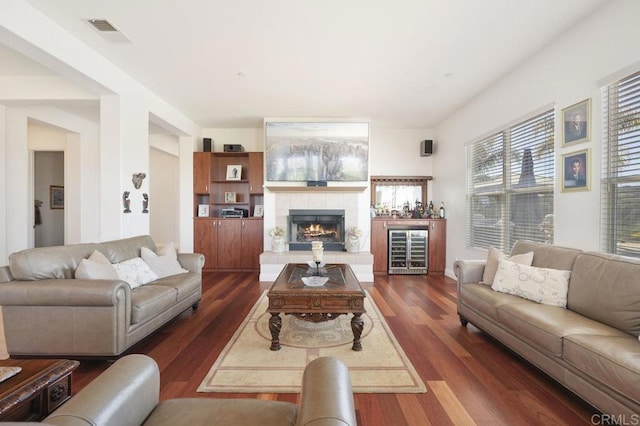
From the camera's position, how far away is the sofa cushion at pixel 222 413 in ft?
3.38

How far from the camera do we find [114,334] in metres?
2.18

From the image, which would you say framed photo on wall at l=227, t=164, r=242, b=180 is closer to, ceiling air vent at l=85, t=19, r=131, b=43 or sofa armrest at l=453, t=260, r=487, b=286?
ceiling air vent at l=85, t=19, r=131, b=43

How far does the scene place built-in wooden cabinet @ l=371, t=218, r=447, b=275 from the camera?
5.44 m

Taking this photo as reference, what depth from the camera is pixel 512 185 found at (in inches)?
149

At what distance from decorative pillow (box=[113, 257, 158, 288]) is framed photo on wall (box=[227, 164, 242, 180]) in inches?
120

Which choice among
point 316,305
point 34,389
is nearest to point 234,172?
point 316,305

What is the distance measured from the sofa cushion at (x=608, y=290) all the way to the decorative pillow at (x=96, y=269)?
3.90 metres

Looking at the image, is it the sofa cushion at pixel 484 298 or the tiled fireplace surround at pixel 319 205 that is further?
the tiled fireplace surround at pixel 319 205

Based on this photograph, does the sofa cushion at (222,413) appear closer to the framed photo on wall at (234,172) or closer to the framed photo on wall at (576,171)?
the framed photo on wall at (576,171)

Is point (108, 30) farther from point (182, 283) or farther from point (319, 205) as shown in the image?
point (319, 205)

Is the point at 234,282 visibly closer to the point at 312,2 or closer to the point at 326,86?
the point at 326,86

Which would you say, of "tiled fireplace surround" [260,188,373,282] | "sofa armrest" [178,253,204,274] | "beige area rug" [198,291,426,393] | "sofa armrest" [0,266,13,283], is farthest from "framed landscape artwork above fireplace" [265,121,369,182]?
"sofa armrest" [0,266,13,283]

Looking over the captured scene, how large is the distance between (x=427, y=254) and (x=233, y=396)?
448 cm

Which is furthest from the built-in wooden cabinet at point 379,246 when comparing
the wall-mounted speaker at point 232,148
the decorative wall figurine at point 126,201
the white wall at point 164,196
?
the white wall at point 164,196
